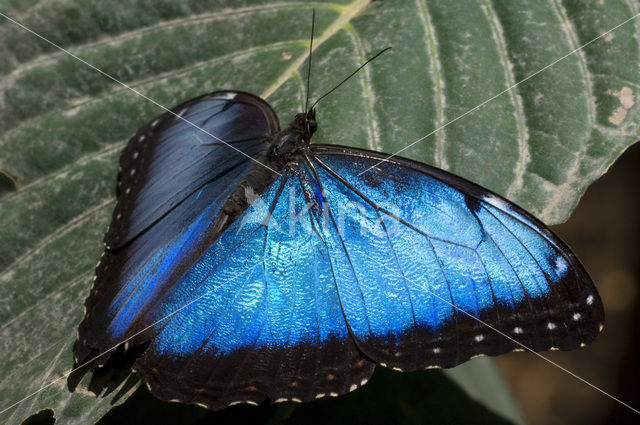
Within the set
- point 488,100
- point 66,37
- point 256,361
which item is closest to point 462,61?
point 488,100

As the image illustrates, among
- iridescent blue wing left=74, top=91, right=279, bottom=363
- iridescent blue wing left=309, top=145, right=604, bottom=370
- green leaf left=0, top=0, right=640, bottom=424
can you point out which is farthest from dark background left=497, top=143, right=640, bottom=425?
iridescent blue wing left=74, top=91, right=279, bottom=363

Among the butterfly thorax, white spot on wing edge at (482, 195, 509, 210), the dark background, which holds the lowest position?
the dark background

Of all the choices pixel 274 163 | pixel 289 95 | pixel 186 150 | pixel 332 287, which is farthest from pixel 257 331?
pixel 289 95

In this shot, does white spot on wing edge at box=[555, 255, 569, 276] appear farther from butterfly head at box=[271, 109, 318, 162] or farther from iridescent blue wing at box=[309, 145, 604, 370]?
butterfly head at box=[271, 109, 318, 162]

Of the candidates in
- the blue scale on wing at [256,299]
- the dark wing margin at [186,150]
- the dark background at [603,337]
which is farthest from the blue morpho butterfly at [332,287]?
the dark background at [603,337]

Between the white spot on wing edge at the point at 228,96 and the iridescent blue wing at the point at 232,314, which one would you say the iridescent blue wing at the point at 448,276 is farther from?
the white spot on wing edge at the point at 228,96

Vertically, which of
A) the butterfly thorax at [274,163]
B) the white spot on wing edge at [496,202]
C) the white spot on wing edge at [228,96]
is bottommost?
the white spot on wing edge at [496,202]

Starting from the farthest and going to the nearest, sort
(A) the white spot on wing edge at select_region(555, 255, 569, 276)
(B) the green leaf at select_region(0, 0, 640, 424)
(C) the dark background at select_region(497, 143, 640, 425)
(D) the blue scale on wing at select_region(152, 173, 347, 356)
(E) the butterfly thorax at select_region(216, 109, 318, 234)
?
(C) the dark background at select_region(497, 143, 640, 425)
(B) the green leaf at select_region(0, 0, 640, 424)
(E) the butterfly thorax at select_region(216, 109, 318, 234)
(D) the blue scale on wing at select_region(152, 173, 347, 356)
(A) the white spot on wing edge at select_region(555, 255, 569, 276)

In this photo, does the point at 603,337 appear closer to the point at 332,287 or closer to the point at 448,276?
the point at 448,276
